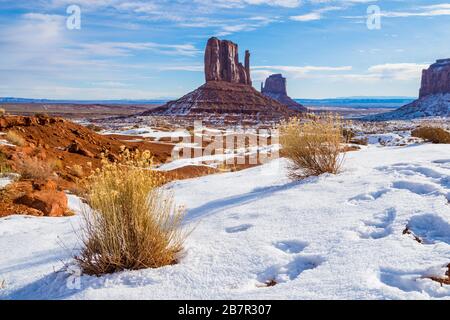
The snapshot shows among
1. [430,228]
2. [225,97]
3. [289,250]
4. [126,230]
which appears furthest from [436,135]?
[225,97]

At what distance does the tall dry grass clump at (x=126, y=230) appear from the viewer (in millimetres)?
3422

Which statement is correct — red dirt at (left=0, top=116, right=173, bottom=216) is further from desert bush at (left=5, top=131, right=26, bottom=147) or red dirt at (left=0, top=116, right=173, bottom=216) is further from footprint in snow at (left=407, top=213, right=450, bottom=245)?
footprint in snow at (left=407, top=213, right=450, bottom=245)

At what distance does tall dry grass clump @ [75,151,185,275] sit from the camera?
135 inches

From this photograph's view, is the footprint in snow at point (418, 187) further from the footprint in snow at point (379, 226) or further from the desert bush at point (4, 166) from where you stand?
the desert bush at point (4, 166)

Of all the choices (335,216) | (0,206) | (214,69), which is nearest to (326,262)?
(335,216)

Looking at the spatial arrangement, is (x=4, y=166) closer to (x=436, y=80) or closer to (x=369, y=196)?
(x=369, y=196)

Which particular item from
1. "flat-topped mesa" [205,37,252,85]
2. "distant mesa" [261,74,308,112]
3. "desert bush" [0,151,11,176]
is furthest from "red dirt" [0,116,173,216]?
"distant mesa" [261,74,308,112]

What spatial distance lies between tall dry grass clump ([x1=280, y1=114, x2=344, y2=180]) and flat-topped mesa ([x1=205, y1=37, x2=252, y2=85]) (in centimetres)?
11001

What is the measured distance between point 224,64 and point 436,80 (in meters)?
68.1

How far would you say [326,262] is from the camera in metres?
3.27

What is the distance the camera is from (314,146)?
7211 millimetres

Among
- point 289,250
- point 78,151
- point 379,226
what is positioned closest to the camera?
point 289,250

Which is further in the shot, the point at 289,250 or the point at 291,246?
the point at 291,246
